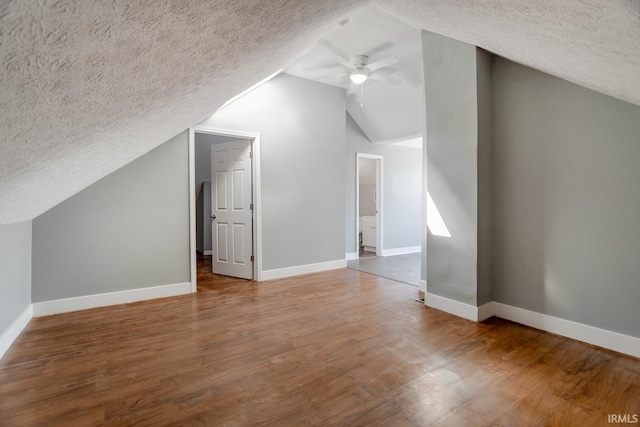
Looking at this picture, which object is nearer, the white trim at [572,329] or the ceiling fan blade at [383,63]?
the white trim at [572,329]

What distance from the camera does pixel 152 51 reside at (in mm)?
997

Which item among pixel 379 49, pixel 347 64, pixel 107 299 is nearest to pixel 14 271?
pixel 107 299

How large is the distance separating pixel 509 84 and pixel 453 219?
145 centimetres

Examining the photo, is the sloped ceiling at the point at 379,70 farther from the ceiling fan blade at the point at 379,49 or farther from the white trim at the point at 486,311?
the white trim at the point at 486,311

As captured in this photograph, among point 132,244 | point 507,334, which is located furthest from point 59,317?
point 507,334

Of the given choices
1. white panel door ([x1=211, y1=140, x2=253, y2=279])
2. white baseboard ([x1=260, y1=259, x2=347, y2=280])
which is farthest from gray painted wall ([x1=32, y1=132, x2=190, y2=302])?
white baseboard ([x1=260, y1=259, x2=347, y2=280])

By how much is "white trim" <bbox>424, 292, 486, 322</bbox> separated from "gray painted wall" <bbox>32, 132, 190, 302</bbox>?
3.10 metres

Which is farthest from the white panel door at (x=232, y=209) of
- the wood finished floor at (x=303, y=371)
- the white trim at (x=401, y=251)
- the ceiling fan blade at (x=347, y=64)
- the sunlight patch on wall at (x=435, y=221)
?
the white trim at (x=401, y=251)

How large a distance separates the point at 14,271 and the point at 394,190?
6.42 meters

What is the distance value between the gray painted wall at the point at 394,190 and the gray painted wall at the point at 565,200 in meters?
3.55

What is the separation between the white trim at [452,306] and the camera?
2997mm

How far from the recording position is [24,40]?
2.02 feet

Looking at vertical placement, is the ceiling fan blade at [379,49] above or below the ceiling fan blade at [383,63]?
above

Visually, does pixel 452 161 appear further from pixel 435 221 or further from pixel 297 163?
pixel 297 163
